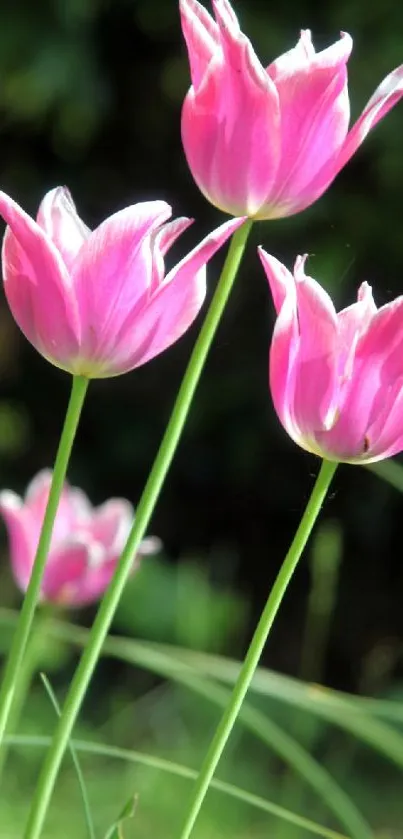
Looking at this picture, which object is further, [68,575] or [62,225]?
[68,575]

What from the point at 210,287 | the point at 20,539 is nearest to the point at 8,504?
the point at 20,539

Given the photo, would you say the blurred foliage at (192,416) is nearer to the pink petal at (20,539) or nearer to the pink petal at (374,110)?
the pink petal at (20,539)

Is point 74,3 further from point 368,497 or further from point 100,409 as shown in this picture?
point 368,497

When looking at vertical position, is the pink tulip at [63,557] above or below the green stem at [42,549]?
above

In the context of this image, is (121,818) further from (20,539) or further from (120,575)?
(20,539)

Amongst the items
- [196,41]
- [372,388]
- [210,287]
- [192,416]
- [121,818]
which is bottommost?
[121,818]

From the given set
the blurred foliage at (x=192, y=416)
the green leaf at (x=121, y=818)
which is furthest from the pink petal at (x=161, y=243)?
the blurred foliage at (x=192, y=416)

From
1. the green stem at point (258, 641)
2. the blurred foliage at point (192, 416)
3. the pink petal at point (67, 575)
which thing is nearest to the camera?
the green stem at point (258, 641)

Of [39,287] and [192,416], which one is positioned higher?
[192,416]

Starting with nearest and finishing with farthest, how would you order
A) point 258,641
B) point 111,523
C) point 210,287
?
point 258,641 < point 111,523 < point 210,287
